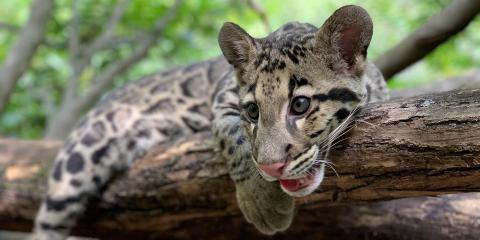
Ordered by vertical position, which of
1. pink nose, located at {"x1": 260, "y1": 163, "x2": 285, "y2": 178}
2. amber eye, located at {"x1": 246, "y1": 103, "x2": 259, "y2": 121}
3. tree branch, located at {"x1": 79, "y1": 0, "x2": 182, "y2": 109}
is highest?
tree branch, located at {"x1": 79, "y1": 0, "x2": 182, "y2": 109}

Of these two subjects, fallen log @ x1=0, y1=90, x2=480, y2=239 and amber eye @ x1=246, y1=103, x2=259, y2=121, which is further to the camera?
amber eye @ x1=246, y1=103, x2=259, y2=121

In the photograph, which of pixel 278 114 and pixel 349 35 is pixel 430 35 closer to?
pixel 349 35

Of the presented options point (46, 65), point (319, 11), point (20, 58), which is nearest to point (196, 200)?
point (20, 58)

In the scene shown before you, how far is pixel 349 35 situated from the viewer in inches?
96.7

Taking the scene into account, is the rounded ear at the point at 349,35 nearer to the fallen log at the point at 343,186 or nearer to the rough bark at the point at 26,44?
the fallen log at the point at 343,186

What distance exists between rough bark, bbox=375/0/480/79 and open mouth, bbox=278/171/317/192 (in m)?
1.54

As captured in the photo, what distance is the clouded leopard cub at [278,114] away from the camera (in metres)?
2.39

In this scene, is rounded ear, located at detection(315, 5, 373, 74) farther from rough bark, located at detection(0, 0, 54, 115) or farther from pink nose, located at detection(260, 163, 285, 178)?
rough bark, located at detection(0, 0, 54, 115)

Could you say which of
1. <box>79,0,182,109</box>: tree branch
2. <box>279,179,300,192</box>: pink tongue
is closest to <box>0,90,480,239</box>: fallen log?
<box>279,179,300,192</box>: pink tongue

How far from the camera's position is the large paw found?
2801 millimetres

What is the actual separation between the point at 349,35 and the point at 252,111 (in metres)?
0.51

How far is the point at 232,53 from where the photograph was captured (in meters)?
2.79

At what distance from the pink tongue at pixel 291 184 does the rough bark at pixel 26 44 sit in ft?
12.1

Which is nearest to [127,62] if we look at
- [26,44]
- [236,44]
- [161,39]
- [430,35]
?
[161,39]
